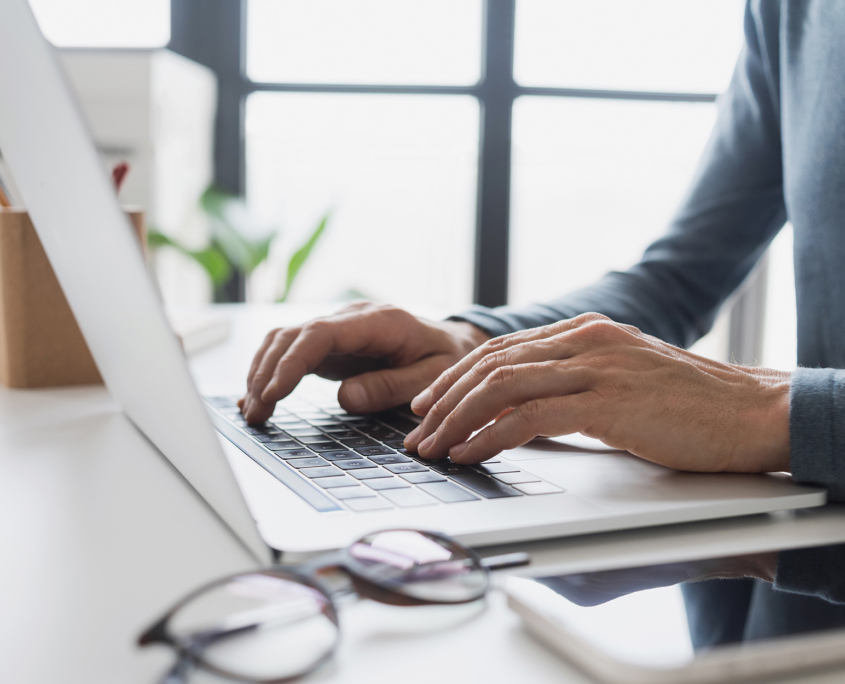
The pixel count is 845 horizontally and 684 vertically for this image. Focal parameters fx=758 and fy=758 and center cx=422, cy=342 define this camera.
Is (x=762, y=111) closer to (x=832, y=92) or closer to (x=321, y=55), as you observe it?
(x=832, y=92)

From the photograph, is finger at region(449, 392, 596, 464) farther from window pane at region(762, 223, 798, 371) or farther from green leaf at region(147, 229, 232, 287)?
window pane at region(762, 223, 798, 371)

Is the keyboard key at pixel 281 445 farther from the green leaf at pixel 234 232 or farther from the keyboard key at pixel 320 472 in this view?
the green leaf at pixel 234 232

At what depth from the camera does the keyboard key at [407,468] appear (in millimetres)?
466

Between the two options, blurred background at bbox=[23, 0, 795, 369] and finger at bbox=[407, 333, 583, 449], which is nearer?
finger at bbox=[407, 333, 583, 449]

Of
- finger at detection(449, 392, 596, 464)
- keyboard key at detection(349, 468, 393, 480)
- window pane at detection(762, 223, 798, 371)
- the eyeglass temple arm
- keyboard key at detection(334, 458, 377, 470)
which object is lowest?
window pane at detection(762, 223, 798, 371)

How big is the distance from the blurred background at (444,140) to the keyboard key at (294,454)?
7.09ft

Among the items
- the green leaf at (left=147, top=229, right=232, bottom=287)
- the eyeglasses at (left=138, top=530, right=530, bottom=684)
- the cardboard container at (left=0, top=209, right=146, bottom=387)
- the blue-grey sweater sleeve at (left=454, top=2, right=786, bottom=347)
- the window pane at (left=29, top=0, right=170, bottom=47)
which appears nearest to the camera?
the eyeglasses at (left=138, top=530, right=530, bottom=684)

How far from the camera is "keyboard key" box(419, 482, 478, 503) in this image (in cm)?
41

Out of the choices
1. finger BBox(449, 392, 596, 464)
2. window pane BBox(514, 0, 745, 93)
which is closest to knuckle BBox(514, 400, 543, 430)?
finger BBox(449, 392, 596, 464)

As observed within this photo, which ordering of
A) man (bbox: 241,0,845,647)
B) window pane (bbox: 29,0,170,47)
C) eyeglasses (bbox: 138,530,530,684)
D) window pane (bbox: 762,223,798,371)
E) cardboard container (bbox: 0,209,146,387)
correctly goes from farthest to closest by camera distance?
window pane (bbox: 762,223,798,371) → window pane (bbox: 29,0,170,47) → cardboard container (bbox: 0,209,146,387) → man (bbox: 241,0,845,647) → eyeglasses (bbox: 138,530,530,684)

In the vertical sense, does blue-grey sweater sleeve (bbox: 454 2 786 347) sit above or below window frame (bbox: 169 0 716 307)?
below

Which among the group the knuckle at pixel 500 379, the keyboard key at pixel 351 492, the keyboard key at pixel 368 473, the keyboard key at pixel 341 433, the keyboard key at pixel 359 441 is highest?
the knuckle at pixel 500 379

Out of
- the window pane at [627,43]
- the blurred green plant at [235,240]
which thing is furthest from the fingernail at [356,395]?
the window pane at [627,43]

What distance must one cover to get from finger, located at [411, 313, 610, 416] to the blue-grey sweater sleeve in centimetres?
34
